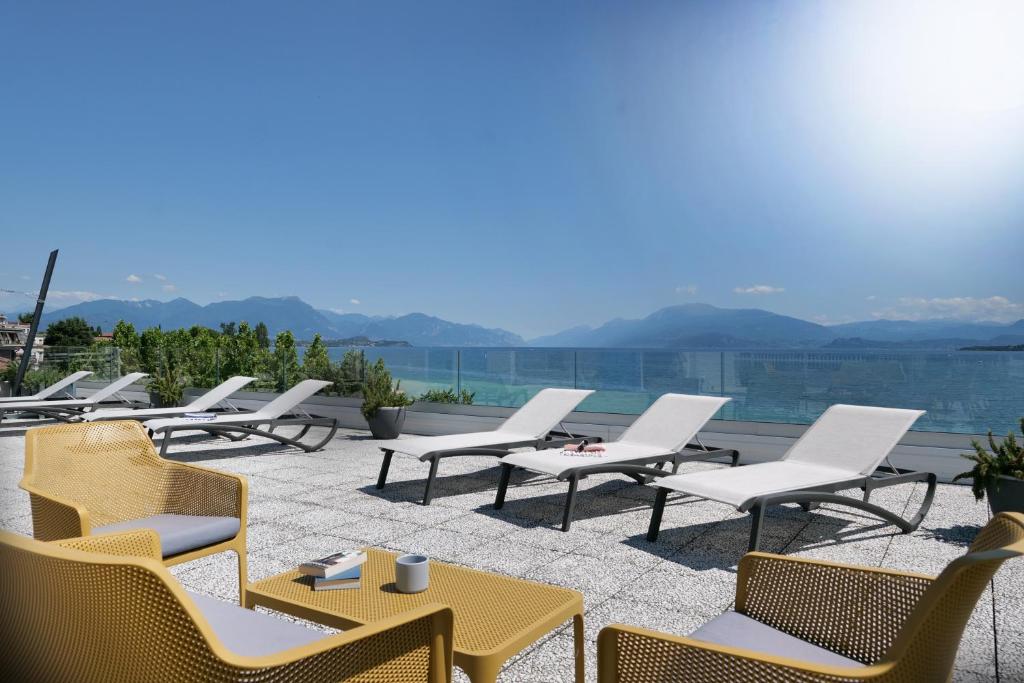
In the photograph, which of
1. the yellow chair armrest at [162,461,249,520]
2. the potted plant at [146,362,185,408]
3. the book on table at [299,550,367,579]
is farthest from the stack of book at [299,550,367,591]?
the potted plant at [146,362,185,408]

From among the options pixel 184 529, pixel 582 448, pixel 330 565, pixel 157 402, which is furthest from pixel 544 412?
pixel 157 402

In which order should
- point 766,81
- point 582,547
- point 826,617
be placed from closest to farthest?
point 826,617 < point 582,547 < point 766,81

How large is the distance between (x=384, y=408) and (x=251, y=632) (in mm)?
6387

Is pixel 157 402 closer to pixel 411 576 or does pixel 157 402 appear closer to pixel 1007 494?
pixel 411 576

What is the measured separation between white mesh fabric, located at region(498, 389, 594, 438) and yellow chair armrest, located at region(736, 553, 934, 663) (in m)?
3.67

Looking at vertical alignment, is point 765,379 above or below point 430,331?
below

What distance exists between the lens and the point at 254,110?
35656 millimetres

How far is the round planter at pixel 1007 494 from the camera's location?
12.6 ft

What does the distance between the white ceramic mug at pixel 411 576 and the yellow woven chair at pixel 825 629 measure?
799mm

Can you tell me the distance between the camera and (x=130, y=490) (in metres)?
3.27

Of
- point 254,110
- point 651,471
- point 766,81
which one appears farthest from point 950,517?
point 766,81

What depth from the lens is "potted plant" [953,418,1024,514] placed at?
3858 mm

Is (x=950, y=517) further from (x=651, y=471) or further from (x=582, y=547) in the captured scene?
(x=582, y=547)

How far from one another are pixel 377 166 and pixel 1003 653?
2478 inches
